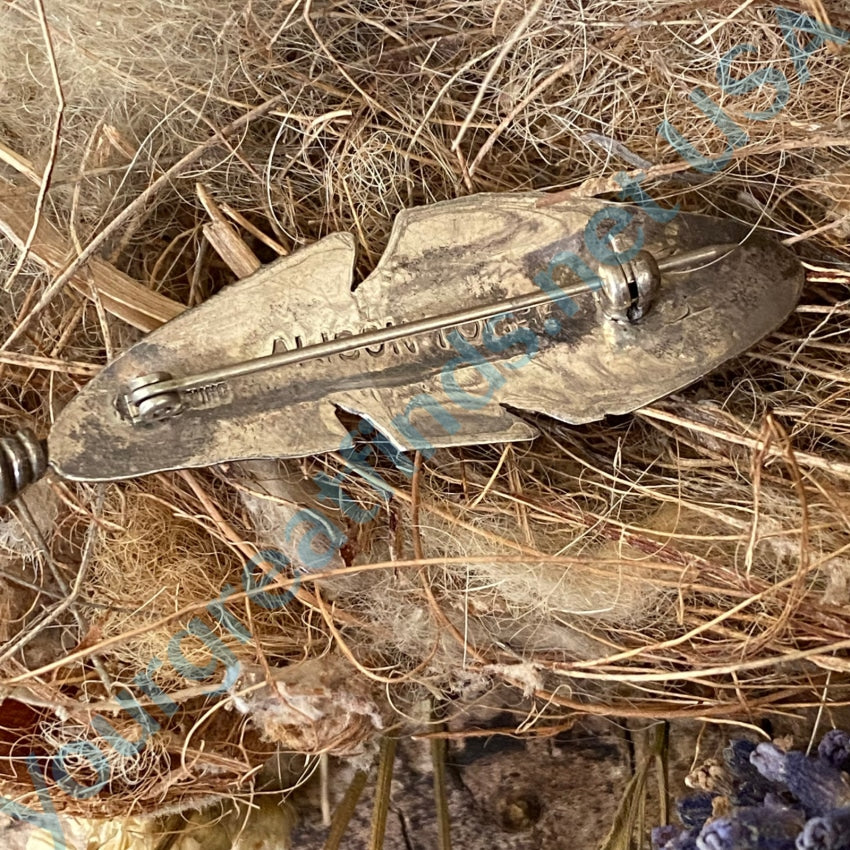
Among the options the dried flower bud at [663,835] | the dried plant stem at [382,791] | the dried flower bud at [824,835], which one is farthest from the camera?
the dried plant stem at [382,791]

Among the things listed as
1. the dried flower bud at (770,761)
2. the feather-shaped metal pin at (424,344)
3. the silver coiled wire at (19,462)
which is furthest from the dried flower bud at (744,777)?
the silver coiled wire at (19,462)

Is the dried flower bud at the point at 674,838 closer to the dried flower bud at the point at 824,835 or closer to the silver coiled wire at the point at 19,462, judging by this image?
the dried flower bud at the point at 824,835

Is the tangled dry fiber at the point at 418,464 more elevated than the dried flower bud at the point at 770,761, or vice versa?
the tangled dry fiber at the point at 418,464

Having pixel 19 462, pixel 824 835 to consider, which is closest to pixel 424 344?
pixel 19 462

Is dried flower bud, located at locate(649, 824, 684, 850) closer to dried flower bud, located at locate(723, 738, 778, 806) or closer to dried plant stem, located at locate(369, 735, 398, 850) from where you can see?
dried flower bud, located at locate(723, 738, 778, 806)

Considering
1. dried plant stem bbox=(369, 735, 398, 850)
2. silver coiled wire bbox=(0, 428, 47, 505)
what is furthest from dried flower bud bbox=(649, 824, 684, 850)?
silver coiled wire bbox=(0, 428, 47, 505)

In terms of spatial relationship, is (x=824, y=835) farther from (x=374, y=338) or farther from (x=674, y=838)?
(x=374, y=338)
